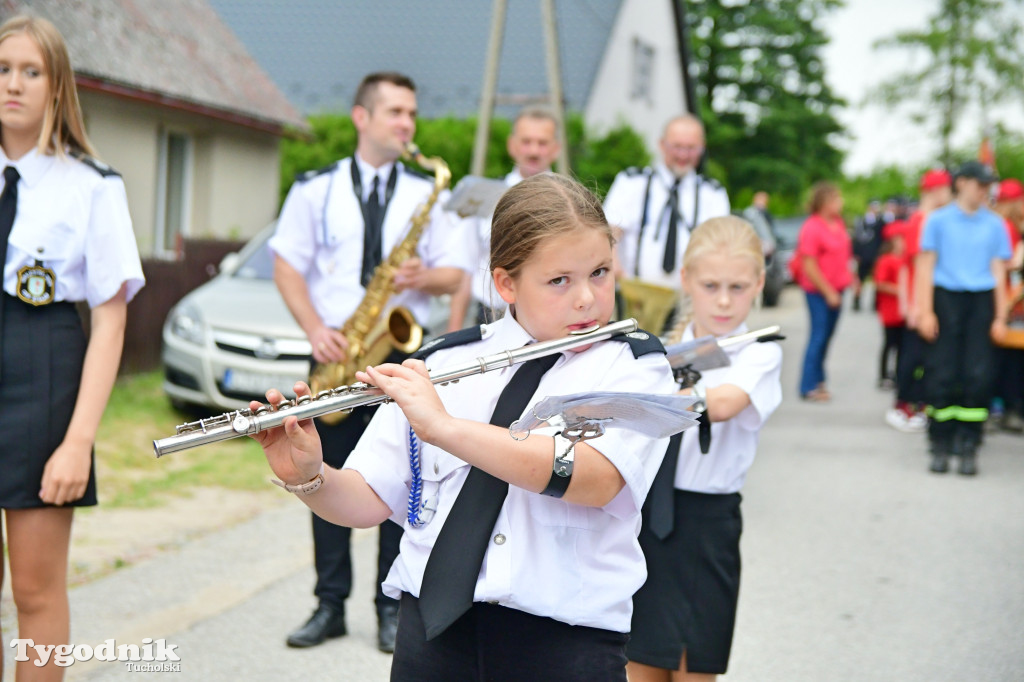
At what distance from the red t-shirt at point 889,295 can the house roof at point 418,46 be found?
374 inches

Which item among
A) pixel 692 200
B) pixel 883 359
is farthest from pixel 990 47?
pixel 692 200

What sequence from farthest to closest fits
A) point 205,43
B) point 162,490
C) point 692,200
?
point 205,43 < point 162,490 < point 692,200

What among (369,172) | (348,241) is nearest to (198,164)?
(369,172)

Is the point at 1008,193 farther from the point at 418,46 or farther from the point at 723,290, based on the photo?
the point at 418,46

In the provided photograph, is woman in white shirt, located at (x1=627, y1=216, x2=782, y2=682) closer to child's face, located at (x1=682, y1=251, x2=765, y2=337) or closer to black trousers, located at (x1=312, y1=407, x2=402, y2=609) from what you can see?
child's face, located at (x1=682, y1=251, x2=765, y2=337)

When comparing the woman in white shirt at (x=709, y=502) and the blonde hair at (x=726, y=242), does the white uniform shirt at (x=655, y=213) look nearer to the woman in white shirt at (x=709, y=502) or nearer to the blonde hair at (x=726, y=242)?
the blonde hair at (x=726, y=242)

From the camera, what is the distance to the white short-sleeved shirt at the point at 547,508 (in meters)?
2.10

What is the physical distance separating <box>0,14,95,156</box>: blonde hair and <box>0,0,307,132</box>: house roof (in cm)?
731

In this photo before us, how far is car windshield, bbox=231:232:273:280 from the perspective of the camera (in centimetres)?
909

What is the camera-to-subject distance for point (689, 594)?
124 inches

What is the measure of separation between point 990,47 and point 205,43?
115 ft

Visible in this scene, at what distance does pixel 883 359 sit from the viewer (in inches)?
478

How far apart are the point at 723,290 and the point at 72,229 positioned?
187cm

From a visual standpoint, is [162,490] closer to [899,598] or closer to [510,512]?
[899,598]
